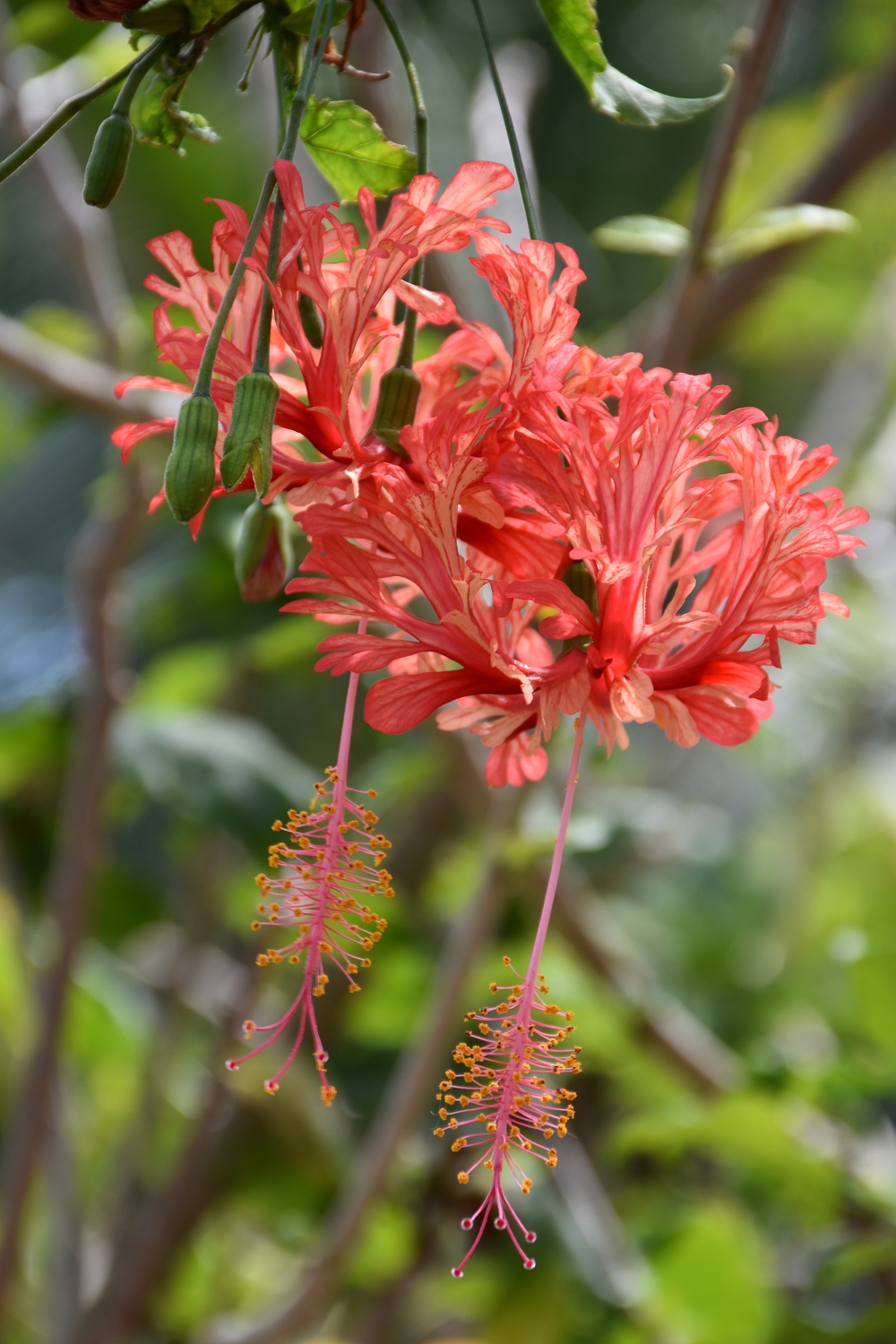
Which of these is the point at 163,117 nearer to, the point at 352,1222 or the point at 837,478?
the point at 352,1222

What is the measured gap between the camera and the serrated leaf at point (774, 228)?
2.79 feet

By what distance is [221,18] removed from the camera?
0.54m

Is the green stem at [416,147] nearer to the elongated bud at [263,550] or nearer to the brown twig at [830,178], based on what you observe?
the elongated bud at [263,550]

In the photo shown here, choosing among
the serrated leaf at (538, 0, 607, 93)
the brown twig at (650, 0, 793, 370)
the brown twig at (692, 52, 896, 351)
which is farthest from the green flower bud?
the brown twig at (692, 52, 896, 351)

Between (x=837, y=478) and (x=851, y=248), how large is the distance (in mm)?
1522

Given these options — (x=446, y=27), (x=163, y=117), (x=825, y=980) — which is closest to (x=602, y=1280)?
(x=825, y=980)

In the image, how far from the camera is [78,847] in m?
1.42

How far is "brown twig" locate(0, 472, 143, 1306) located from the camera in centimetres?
140

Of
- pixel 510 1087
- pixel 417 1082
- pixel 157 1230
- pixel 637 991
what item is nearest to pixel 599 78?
pixel 510 1087

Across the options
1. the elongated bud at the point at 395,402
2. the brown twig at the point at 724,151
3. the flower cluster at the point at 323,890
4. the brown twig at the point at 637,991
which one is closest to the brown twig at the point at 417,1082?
the brown twig at the point at 637,991

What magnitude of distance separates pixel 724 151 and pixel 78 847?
101cm

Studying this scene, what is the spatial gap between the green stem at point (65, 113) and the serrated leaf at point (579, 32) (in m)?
0.18

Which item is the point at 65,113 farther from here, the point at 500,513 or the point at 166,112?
the point at 500,513

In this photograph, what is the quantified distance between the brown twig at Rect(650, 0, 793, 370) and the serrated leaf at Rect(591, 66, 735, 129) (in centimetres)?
30
